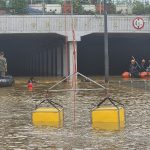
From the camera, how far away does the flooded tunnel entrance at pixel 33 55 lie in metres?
48.5

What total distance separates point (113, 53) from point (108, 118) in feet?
137

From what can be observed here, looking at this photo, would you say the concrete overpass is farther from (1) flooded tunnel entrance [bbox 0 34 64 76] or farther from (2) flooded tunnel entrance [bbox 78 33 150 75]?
(2) flooded tunnel entrance [bbox 78 33 150 75]

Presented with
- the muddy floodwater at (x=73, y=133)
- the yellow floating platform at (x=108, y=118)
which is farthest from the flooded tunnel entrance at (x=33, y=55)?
the yellow floating platform at (x=108, y=118)

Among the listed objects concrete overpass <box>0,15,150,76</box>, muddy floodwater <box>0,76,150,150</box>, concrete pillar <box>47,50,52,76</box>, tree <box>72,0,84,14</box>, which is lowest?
concrete pillar <box>47,50,52,76</box>

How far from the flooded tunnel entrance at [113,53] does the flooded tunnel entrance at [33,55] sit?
3009mm

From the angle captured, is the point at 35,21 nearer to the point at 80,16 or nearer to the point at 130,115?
the point at 80,16

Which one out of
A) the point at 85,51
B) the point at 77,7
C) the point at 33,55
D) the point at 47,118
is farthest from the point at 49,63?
the point at 47,118

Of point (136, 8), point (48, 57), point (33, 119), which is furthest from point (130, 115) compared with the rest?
point (48, 57)

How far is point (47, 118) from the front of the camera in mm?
14352

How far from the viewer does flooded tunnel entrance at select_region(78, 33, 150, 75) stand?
170 feet

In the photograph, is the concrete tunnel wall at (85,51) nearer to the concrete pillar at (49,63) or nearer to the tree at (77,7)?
the concrete pillar at (49,63)

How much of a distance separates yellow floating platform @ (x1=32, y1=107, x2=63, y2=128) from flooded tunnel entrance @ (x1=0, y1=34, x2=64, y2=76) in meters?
30.3

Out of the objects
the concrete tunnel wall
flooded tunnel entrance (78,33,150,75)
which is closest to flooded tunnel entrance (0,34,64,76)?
the concrete tunnel wall

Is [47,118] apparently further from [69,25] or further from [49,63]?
[49,63]
